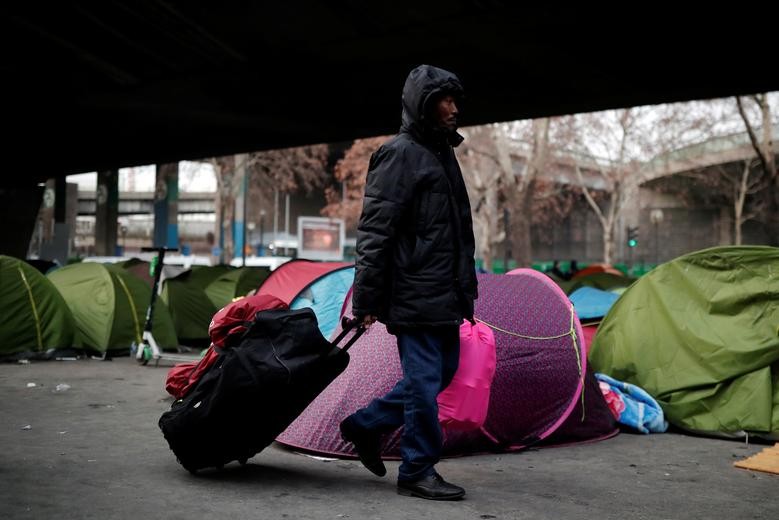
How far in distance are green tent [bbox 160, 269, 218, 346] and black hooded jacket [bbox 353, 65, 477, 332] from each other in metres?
9.43

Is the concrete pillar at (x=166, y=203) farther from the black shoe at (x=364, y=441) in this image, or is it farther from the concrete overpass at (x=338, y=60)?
the black shoe at (x=364, y=441)

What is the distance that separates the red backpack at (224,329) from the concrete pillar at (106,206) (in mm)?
41508

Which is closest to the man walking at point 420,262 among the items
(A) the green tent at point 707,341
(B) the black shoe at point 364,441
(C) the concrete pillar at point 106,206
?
(B) the black shoe at point 364,441

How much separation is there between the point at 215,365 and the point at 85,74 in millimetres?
13167

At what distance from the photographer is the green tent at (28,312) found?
10.9 metres

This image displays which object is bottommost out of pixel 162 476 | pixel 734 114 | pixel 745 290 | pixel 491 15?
pixel 162 476

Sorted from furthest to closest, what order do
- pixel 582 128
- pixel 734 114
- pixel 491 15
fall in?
pixel 582 128, pixel 734 114, pixel 491 15

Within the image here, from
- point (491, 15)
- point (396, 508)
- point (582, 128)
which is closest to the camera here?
point (396, 508)

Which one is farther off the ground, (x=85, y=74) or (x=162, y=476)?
(x=85, y=74)

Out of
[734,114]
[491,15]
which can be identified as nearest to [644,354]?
[491,15]

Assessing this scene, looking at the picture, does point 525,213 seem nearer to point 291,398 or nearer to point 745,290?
point 745,290

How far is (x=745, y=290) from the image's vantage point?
687 cm

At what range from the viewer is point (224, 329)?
189 inches

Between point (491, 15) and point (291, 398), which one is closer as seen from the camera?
point (291, 398)
